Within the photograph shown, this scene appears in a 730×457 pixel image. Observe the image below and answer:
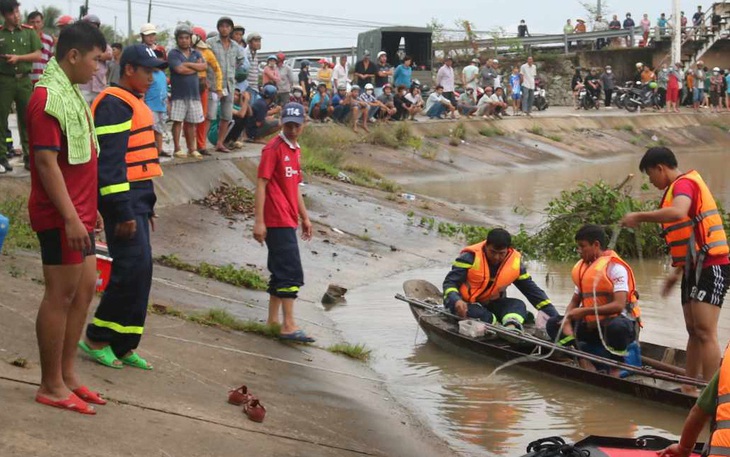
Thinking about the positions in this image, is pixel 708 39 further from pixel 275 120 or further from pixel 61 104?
pixel 61 104

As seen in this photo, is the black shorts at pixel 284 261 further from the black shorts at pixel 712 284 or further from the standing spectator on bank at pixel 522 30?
the standing spectator on bank at pixel 522 30

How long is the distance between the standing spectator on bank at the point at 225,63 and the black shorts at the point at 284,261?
25.2 ft

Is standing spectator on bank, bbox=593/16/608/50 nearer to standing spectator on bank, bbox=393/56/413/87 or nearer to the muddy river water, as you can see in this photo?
→ standing spectator on bank, bbox=393/56/413/87

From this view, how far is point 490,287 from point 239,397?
168 inches

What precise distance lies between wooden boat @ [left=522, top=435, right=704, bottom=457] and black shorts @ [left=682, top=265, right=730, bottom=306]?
3000 mm

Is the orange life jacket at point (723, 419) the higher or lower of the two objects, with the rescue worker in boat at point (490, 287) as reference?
higher

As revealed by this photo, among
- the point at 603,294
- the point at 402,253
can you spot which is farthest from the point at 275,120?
the point at 603,294

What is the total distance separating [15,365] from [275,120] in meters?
14.4

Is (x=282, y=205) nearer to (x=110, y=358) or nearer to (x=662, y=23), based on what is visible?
(x=110, y=358)

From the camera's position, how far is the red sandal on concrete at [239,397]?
295 inches

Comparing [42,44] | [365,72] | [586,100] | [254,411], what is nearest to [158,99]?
[42,44]

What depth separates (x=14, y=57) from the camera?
12.6 metres

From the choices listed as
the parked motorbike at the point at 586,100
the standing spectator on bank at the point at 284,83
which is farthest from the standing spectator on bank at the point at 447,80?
the parked motorbike at the point at 586,100

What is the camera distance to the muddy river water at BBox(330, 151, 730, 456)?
9195mm
